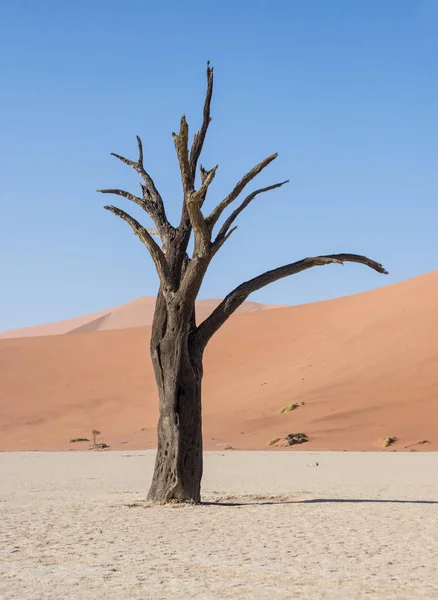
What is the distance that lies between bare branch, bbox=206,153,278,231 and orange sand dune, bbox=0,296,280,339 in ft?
316

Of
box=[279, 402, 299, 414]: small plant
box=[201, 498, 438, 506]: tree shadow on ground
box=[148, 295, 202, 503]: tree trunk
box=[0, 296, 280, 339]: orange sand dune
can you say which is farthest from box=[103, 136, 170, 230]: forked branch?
box=[0, 296, 280, 339]: orange sand dune

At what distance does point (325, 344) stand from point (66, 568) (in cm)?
3521

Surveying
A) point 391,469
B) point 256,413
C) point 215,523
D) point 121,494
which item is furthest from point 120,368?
point 215,523

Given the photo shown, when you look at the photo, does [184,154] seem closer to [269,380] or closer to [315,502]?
[315,502]

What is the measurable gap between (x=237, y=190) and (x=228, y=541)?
4547 millimetres

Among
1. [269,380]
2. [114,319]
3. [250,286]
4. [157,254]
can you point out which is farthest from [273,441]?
[114,319]

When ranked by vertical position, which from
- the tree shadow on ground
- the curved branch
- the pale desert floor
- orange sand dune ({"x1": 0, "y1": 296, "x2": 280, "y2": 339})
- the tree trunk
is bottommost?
the pale desert floor

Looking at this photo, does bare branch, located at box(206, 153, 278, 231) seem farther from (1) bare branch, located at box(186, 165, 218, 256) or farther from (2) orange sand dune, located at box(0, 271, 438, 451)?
(2) orange sand dune, located at box(0, 271, 438, 451)

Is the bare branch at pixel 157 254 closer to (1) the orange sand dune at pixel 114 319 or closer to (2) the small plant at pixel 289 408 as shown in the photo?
(2) the small plant at pixel 289 408

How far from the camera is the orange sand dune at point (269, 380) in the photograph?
28.0 metres

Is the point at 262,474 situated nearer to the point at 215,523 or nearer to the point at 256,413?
the point at 215,523

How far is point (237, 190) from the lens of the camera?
10680 mm

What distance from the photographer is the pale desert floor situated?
18.1 feet

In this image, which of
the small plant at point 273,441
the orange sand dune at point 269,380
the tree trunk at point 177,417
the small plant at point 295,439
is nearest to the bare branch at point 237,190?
the tree trunk at point 177,417
